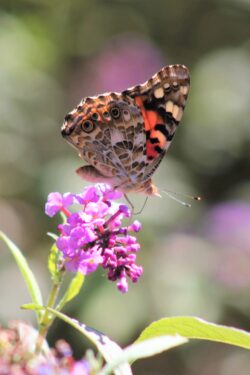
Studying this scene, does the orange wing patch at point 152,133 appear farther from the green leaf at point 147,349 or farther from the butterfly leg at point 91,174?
the green leaf at point 147,349

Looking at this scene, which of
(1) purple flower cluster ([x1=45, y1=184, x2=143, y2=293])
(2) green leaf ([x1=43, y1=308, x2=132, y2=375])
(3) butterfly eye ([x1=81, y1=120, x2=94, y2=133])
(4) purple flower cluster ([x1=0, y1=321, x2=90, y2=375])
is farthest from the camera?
(3) butterfly eye ([x1=81, y1=120, x2=94, y2=133])

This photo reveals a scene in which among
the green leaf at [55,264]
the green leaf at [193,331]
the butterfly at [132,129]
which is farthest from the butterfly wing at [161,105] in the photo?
the green leaf at [193,331]

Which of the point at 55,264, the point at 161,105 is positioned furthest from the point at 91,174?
the point at 55,264

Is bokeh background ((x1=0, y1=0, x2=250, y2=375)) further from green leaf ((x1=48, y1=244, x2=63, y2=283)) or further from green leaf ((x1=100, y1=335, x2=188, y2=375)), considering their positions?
green leaf ((x1=100, y1=335, x2=188, y2=375))

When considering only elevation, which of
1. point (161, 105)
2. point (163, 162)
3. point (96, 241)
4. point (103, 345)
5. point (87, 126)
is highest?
point (161, 105)

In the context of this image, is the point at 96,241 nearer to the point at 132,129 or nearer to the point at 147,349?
the point at 147,349

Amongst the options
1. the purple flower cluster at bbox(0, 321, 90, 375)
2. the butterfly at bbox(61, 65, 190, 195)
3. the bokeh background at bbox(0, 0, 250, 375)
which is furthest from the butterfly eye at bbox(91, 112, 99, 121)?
the bokeh background at bbox(0, 0, 250, 375)
